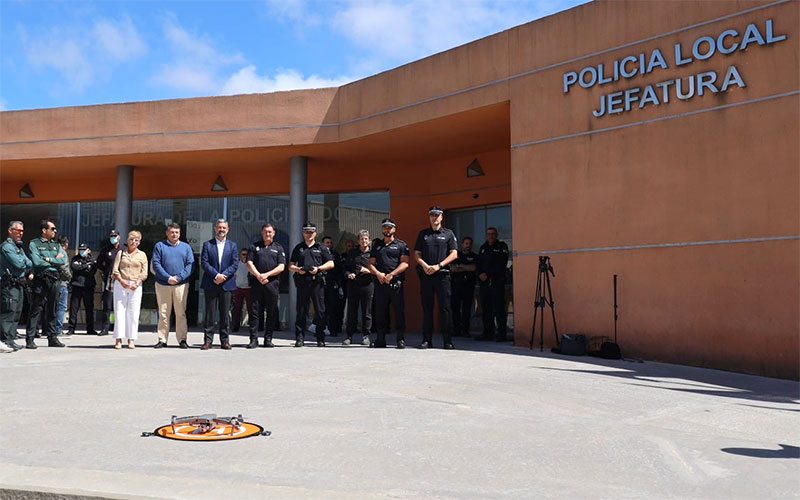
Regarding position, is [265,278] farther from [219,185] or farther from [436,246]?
[219,185]

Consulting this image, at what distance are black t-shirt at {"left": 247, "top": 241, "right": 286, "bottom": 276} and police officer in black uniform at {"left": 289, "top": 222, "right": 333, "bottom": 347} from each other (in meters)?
0.26

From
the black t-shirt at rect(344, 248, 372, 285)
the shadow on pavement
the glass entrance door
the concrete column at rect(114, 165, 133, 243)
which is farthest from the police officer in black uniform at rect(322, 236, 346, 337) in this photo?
the shadow on pavement

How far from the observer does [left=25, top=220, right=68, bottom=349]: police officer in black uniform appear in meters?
10.6

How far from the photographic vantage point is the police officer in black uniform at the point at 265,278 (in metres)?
10.9

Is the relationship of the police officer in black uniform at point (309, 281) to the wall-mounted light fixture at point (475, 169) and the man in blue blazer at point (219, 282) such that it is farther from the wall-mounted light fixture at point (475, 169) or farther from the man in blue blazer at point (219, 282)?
the wall-mounted light fixture at point (475, 169)

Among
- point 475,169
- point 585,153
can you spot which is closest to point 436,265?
point 585,153

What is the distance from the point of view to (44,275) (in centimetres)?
1069

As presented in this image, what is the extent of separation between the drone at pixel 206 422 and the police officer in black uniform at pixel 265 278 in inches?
226

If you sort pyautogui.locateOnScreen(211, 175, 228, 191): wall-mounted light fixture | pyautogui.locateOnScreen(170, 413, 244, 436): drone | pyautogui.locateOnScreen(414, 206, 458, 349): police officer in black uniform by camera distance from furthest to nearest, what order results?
1. pyautogui.locateOnScreen(211, 175, 228, 191): wall-mounted light fixture
2. pyautogui.locateOnScreen(414, 206, 458, 349): police officer in black uniform
3. pyautogui.locateOnScreen(170, 413, 244, 436): drone

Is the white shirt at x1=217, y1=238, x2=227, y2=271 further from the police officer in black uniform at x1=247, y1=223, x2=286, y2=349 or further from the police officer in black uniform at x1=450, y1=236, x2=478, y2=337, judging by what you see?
the police officer in black uniform at x1=450, y1=236, x2=478, y2=337

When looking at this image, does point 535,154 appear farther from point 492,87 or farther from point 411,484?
point 411,484

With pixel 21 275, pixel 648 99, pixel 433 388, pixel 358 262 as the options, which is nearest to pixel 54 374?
pixel 21 275

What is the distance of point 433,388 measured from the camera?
6938 millimetres

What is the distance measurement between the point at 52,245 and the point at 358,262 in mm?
4531
